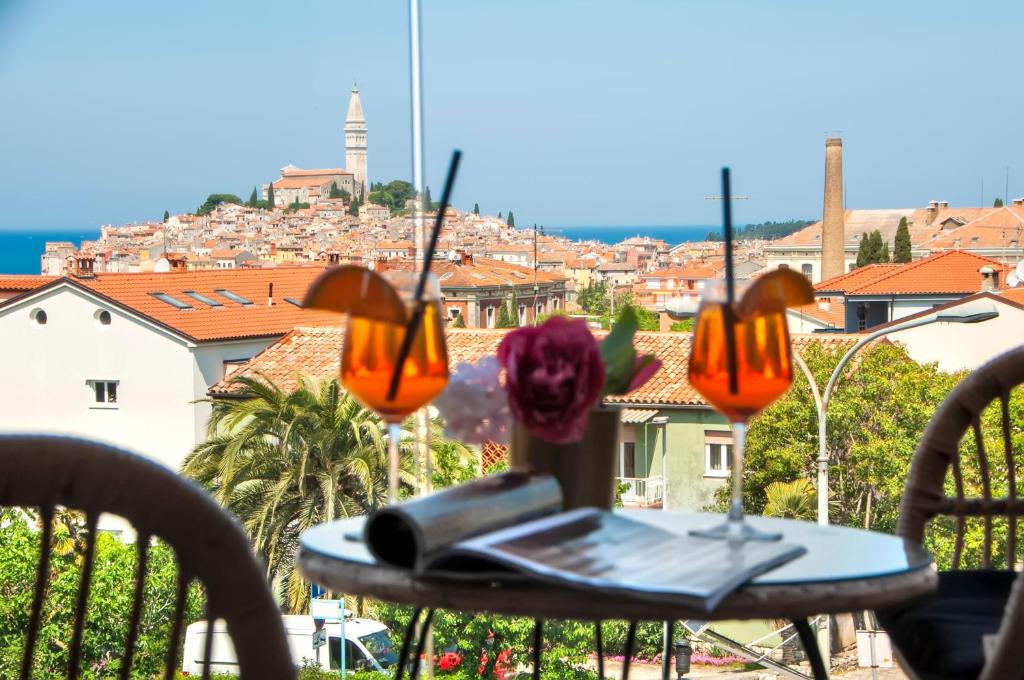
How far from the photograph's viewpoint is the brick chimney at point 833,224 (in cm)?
4981

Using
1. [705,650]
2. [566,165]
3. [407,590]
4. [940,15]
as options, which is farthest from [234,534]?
[940,15]

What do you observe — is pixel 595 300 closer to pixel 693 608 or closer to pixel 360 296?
pixel 360 296

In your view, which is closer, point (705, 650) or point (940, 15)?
point (705, 650)

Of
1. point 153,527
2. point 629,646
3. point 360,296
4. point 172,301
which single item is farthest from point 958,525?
point 172,301

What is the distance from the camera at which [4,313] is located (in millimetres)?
25016

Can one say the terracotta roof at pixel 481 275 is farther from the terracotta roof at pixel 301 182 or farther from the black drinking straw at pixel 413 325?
the terracotta roof at pixel 301 182

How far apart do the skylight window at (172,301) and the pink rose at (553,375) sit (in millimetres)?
23280

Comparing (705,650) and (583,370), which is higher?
(583,370)

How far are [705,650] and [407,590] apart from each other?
57.3 feet

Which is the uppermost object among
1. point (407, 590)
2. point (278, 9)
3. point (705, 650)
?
point (278, 9)

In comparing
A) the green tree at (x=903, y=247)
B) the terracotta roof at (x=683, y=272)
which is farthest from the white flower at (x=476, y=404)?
the terracotta roof at (x=683, y=272)

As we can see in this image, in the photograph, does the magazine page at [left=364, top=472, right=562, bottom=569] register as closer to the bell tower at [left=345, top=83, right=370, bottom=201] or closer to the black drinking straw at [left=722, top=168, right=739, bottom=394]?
the black drinking straw at [left=722, top=168, right=739, bottom=394]

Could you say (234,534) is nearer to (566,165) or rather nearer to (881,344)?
(881,344)

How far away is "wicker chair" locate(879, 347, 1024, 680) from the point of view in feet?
4.76
